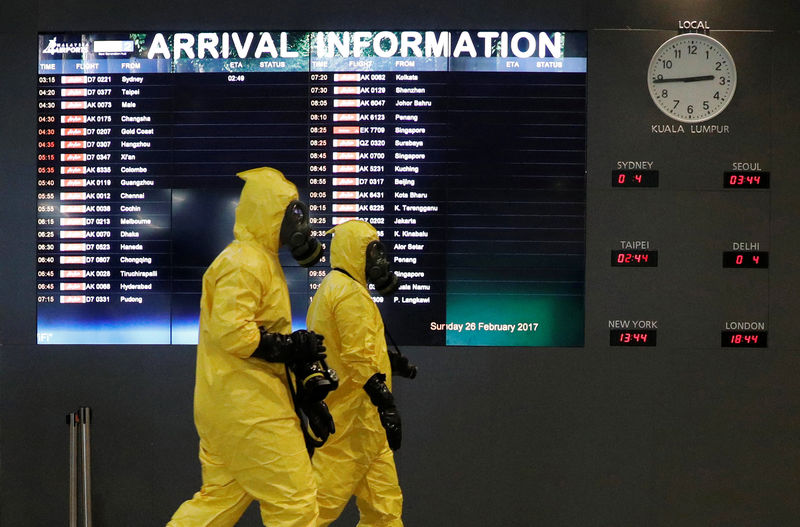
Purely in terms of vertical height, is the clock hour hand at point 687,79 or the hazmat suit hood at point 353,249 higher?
the clock hour hand at point 687,79

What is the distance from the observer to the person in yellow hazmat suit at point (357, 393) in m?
3.77

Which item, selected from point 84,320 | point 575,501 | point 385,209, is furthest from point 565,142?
point 84,320

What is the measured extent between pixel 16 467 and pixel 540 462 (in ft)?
9.83

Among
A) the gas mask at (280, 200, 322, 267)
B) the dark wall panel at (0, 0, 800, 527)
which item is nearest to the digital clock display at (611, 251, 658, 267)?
the dark wall panel at (0, 0, 800, 527)

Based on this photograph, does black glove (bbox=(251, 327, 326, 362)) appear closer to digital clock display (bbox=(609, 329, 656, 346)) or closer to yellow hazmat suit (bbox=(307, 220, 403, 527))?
yellow hazmat suit (bbox=(307, 220, 403, 527))

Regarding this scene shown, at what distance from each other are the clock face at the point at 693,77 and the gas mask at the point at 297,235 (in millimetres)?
2346

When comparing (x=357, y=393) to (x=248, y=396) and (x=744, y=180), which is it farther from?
(x=744, y=180)

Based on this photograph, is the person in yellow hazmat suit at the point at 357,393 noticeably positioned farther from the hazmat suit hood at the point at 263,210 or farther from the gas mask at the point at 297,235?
the hazmat suit hood at the point at 263,210

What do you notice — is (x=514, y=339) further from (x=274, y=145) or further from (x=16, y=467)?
(x=16, y=467)

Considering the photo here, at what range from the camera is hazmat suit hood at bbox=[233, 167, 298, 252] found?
3369mm

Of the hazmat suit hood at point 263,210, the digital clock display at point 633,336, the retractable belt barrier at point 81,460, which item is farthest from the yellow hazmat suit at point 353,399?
the digital clock display at point 633,336

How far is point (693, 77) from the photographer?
15.4 ft

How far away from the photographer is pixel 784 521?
4.69m

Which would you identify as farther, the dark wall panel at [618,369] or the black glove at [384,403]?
the dark wall panel at [618,369]
